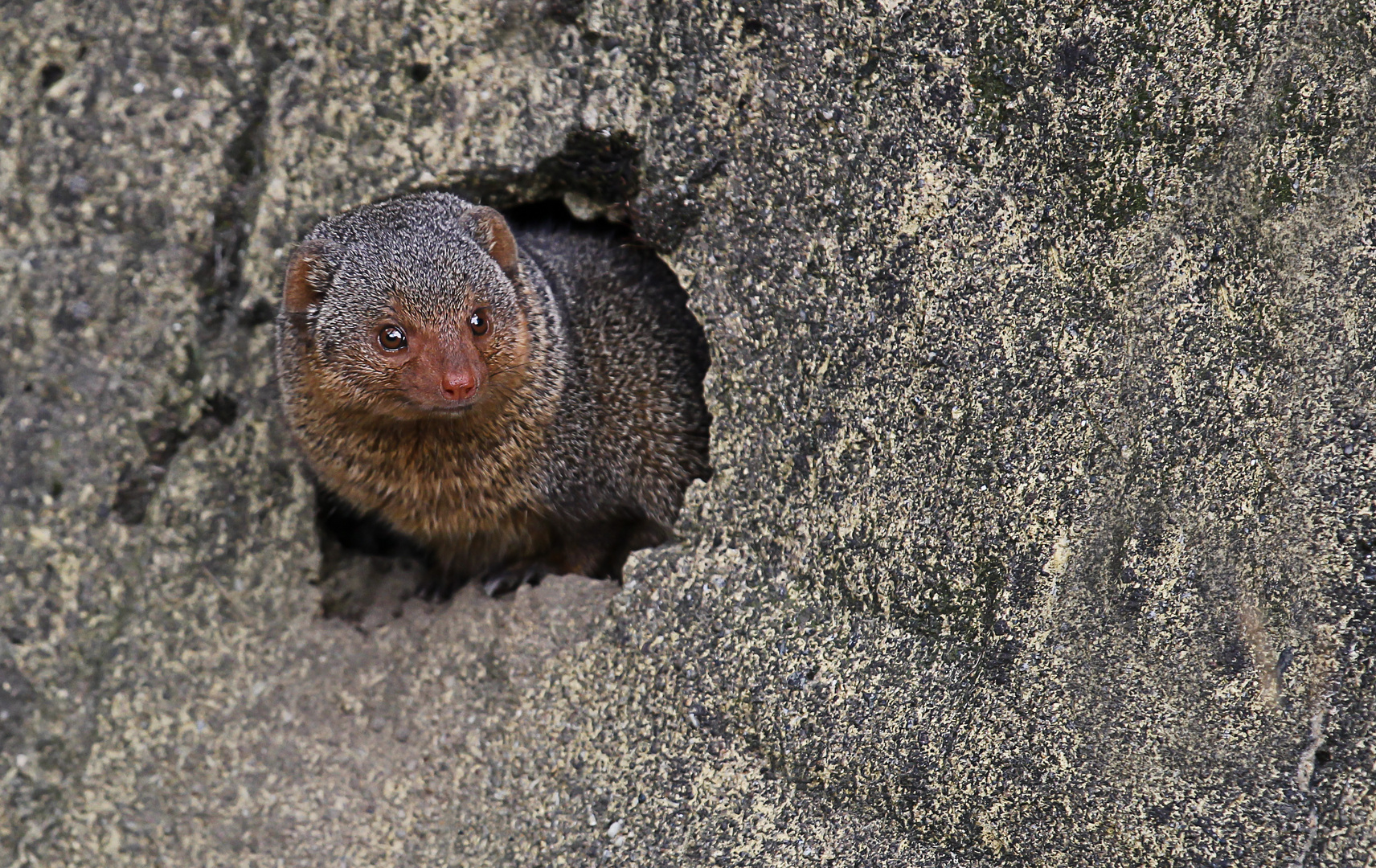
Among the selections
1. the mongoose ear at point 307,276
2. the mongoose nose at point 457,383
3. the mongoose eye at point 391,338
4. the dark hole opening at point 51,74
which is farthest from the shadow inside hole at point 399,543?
the dark hole opening at point 51,74

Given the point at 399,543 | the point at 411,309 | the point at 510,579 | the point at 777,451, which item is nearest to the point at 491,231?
the point at 411,309

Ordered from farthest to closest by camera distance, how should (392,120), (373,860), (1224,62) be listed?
(392,120) → (373,860) → (1224,62)

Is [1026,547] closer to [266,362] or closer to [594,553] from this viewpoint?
[594,553]

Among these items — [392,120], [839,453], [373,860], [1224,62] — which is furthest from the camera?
[392,120]

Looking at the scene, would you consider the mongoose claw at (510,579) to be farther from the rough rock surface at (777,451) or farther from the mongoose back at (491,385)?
the rough rock surface at (777,451)

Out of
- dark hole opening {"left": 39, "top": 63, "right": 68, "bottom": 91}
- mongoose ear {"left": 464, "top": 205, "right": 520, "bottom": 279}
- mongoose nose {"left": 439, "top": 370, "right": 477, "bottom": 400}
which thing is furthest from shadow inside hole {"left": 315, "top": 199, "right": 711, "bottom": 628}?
dark hole opening {"left": 39, "top": 63, "right": 68, "bottom": 91}

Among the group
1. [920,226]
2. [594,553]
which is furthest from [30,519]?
[920,226]

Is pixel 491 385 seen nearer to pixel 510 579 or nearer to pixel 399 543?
pixel 510 579
